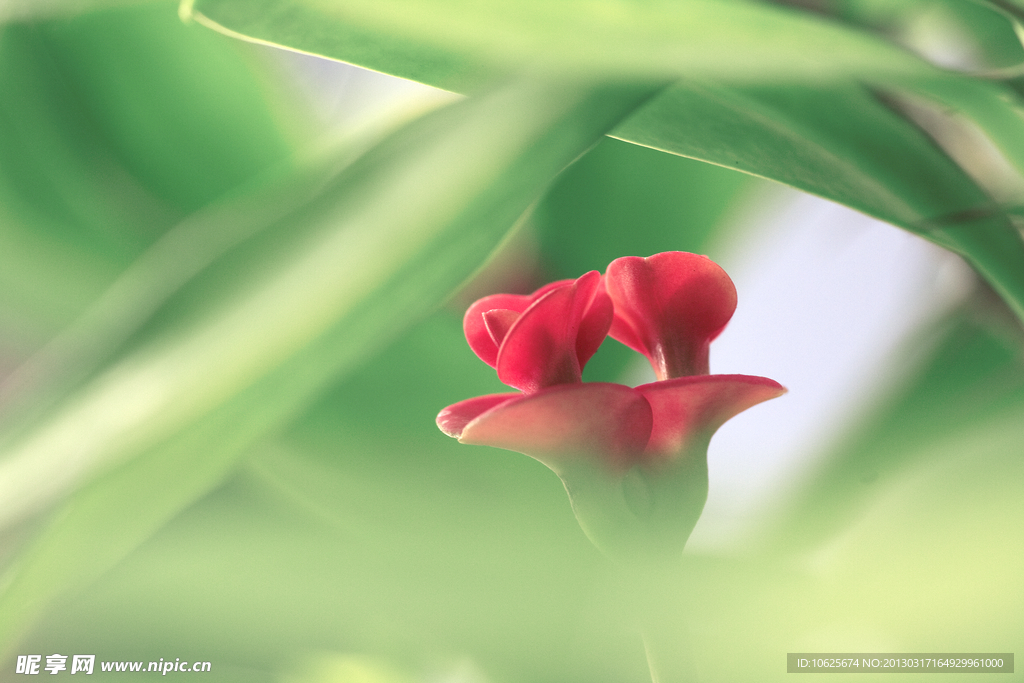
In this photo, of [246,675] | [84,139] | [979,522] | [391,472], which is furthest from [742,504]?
[84,139]

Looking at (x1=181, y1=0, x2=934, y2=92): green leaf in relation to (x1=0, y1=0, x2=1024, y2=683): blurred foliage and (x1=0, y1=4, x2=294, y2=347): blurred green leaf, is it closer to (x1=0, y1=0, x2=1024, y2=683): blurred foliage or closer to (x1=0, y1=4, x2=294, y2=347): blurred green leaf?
(x1=0, y1=0, x2=1024, y2=683): blurred foliage

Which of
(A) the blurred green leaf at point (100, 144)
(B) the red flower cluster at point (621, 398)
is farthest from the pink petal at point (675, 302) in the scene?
(A) the blurred green leaf at point (100, 144)

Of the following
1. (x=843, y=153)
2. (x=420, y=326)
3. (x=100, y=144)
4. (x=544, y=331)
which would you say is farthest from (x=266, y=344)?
(x=100, y=144)

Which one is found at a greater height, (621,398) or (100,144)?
(100,144)

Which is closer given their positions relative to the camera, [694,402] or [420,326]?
[694,402]

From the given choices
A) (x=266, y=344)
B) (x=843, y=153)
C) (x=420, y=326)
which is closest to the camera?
(x=266, y=344)

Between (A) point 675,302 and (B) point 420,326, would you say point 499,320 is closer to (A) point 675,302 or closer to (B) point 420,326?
(A) point 675,302

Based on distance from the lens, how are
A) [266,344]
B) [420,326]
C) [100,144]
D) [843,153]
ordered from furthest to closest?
[100,144] → [420,326] → [843,153] → [266,344]
